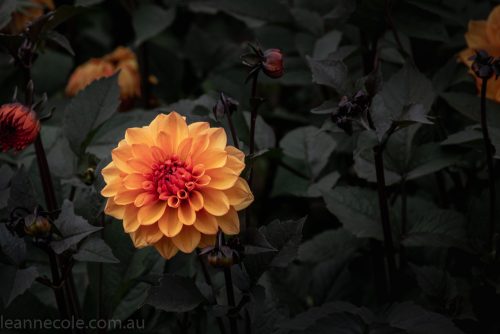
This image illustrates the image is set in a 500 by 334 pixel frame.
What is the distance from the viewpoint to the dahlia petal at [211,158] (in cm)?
94

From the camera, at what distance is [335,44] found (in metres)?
1.53

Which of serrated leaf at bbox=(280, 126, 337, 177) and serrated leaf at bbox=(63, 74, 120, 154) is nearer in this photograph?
serrated leaf at bbox=(63, 74, 120, 154)

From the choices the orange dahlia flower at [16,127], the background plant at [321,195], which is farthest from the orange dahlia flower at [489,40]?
the orange dahlia flower at [16,127]

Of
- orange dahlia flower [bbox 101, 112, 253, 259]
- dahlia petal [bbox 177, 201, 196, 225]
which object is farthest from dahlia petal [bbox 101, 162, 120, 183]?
dahlia petal [bbox 177, 201, 196, 225]

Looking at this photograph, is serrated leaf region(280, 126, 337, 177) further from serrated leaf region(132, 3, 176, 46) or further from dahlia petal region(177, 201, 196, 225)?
dahlia petal region(177, 201, 196, 225)

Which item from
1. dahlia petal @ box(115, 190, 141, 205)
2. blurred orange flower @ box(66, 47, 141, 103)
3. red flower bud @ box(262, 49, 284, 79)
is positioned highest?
red flower bud @ box(262, 49, 284, 79)

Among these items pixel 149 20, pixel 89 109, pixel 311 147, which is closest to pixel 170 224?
pixel 89 109

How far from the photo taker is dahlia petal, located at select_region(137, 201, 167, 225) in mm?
929

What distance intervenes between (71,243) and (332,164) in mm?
824

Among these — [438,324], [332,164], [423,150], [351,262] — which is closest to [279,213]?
[332,164]

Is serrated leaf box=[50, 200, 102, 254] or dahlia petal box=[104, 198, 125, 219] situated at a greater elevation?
dahlia petal box=[104, 198, 125, 219]

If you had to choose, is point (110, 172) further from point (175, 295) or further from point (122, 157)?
point (175, 295)

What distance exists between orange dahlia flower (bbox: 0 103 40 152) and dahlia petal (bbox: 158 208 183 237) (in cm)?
26

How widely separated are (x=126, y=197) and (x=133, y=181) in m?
0.02
